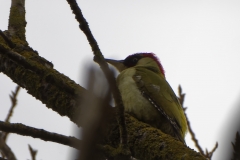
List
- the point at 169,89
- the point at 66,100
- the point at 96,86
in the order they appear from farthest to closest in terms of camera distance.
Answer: the point at 169,89
the point at 66,100
the point at 96,86

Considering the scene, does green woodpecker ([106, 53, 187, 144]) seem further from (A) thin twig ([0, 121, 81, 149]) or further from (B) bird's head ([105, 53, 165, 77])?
(A) thin twig ([0, 121, 81, 149])

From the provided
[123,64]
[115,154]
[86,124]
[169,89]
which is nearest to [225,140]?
[86,124]

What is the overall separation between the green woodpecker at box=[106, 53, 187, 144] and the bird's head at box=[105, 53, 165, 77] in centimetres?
120

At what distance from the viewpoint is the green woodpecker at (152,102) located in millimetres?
3725

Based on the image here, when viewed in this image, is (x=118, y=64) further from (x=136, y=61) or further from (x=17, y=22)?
(x=17, y=22)

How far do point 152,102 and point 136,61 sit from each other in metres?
2.23

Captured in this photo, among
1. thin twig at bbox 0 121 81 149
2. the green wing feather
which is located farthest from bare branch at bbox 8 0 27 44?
thin twig at bbox 0 121 81 149

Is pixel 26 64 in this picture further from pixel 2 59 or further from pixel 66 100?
pixel 2 59

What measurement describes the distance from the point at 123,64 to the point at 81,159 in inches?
208

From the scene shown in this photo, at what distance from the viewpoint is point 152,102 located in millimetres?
3832

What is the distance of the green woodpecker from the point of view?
12.2ft

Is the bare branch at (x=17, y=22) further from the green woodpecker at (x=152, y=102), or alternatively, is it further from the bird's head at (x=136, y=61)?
the bird's head at (x=136, y=61)

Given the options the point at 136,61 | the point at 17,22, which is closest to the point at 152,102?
the point at 17,22

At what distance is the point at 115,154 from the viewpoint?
168 centimetres
